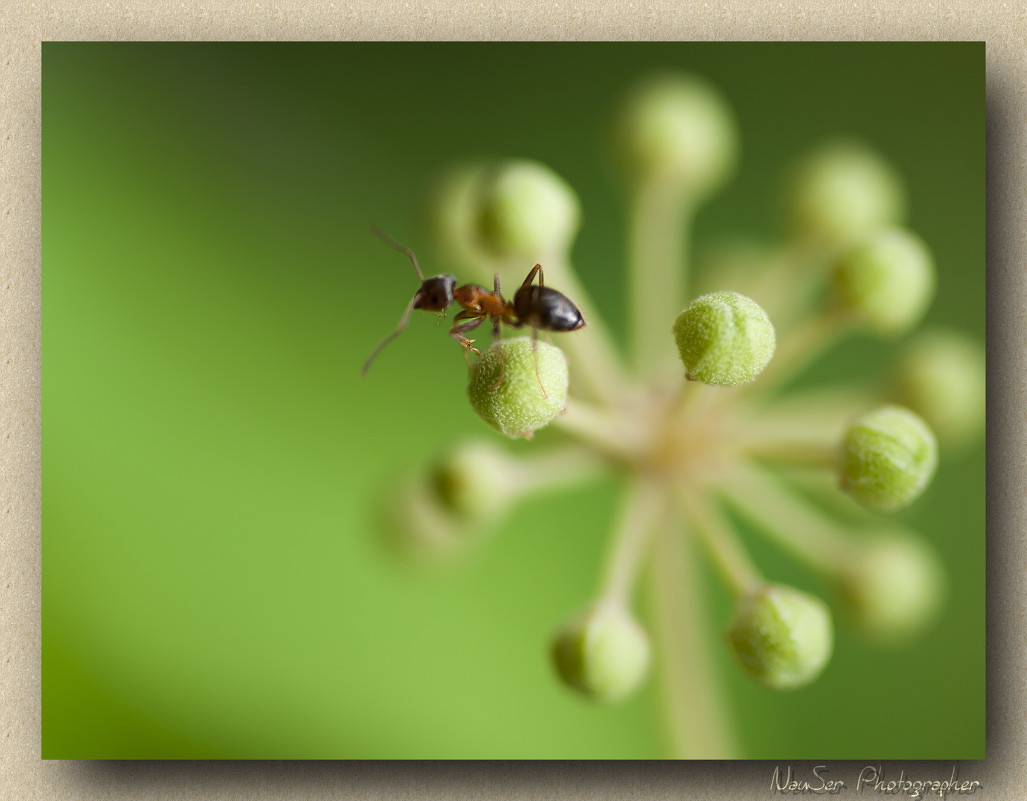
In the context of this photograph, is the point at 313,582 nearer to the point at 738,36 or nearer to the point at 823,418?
the point at 823,418

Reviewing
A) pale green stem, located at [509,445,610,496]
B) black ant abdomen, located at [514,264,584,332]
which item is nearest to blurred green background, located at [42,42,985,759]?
pale green stem, located at [509,445,610,496]

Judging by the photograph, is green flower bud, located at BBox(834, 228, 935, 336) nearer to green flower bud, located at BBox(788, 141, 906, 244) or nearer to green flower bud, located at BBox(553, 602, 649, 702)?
green flower bud, located at BBox(788, 141, 906, 244)

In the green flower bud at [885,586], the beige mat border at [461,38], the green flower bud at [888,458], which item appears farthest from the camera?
the beige mat border at [461,38]

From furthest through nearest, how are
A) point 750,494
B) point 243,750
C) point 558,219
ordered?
1. point 243,750
2. point 750,494
3. point 558,219

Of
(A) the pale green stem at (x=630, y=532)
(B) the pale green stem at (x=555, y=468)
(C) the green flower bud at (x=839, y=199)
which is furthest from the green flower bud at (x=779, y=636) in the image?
(C) the green flower bud at (x=839, y=199)

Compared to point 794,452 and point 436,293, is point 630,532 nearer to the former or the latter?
point 794,452

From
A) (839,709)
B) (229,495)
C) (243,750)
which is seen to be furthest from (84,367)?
(839,709)

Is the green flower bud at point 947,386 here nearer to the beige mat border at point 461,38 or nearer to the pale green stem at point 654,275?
the beige mat border at point 461,38
